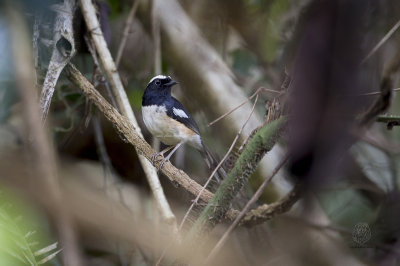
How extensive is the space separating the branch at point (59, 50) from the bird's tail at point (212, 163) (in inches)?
14.7

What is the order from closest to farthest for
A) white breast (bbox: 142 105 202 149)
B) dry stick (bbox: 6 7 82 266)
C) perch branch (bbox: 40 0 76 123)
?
1. dry stick (bbox: 6 7 82 266)
2. perch branch (bbox: 40 0 76 123)
3. white breast (bbox: 142 105 202 149)

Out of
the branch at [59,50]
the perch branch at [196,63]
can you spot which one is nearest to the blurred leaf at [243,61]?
the perch branch at [196,63]

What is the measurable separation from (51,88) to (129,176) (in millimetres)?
780

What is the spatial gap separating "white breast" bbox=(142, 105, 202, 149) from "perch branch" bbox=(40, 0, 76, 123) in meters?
0.35

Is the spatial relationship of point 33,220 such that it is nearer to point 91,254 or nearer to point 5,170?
point 5,170

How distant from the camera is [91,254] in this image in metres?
1.71

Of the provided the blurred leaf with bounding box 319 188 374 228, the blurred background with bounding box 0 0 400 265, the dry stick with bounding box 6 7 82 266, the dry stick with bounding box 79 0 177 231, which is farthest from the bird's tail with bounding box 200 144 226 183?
the blurred leaf with bounding box 319 188 374 228

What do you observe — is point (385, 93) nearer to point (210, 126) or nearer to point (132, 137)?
point (132, 137)

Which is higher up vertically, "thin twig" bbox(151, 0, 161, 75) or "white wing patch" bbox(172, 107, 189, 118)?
"thin twig" bbox(151, 0, 161, 75)

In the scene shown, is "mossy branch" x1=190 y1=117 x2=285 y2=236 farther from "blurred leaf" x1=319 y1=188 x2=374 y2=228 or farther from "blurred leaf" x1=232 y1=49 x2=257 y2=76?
"blurred leaf" x1=232 y1=49 x2=257 y2=76

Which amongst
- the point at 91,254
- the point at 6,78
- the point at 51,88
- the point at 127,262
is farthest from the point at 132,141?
the point at 91,254

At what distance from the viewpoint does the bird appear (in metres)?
1.39

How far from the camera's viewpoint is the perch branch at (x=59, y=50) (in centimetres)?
104

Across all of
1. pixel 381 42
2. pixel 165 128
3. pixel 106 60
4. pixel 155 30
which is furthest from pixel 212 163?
pixel 155 30
